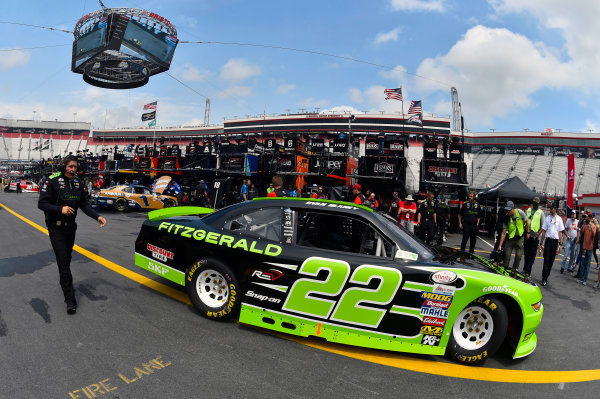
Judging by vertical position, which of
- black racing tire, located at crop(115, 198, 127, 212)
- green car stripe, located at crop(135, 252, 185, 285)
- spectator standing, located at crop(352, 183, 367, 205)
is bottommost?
black racing tire, located at crop(115, 198, 127, 212)

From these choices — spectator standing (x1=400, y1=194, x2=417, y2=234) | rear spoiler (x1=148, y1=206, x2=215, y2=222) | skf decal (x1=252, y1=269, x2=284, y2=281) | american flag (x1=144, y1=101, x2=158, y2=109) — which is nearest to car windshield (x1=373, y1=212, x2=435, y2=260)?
skf decal (x1=252, y1=269, x2=284, y2=281)

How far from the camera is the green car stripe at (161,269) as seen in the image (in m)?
3.77

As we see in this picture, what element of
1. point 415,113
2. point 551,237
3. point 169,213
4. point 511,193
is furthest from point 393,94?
point 169,213

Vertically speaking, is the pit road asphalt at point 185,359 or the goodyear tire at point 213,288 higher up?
the goodyear tire at point 213,288

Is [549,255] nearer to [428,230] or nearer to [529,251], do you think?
[529,251]

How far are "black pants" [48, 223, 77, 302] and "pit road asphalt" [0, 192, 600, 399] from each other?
9.5 inches

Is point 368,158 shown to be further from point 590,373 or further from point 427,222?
point 590,373

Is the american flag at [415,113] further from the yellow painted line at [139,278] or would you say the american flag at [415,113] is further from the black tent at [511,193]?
the yellow painted line at [139,278]

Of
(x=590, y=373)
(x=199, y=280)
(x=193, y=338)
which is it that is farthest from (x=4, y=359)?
(x=590, y=373)

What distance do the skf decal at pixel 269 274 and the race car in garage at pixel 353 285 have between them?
0.4 inches

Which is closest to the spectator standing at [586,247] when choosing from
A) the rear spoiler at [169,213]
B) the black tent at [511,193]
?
the black tent at [511,193]

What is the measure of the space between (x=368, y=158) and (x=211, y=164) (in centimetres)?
944

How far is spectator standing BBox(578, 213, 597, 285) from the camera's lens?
6.80 metres

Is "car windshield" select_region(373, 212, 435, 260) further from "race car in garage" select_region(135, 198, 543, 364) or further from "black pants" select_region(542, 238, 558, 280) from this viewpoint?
"black pants" select_region(542, 238, 558, 280)
